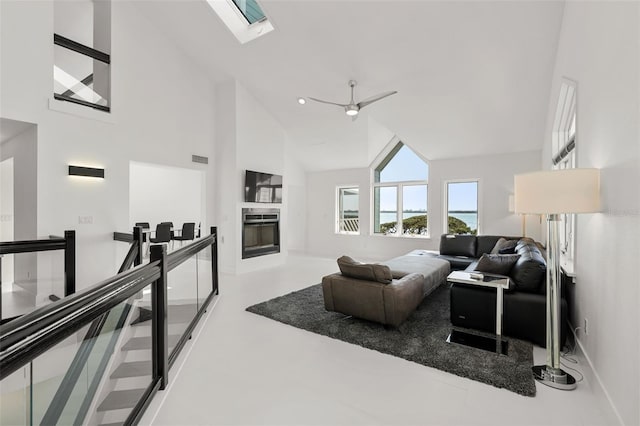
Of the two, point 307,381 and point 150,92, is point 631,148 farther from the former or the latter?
point 150,92

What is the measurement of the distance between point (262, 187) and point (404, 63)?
12.3 ft

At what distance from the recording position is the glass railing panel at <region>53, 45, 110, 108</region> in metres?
4.29

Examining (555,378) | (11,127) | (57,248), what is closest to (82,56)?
(11,127)

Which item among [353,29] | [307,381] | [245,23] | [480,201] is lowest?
[307,381]

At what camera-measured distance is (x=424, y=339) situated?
3.03 meters

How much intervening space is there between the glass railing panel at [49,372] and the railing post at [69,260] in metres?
2.72

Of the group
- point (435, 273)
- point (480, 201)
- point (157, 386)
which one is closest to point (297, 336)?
point (157, 386)

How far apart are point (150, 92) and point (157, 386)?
16.8ft

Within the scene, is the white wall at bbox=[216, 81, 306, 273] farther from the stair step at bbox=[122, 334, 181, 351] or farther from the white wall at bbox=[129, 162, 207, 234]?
the stair step at bbox=[122, 334, 181, 351]

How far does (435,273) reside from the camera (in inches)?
171

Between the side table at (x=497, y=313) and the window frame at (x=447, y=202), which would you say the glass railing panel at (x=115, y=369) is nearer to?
the side table at (x=497, y=313)

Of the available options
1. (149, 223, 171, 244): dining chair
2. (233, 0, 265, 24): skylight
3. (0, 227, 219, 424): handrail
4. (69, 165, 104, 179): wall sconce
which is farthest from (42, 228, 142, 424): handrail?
(233, 0, 265, 24): skylight

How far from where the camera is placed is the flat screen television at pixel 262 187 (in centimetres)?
641

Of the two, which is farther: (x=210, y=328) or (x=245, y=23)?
(x=245, y=23)
